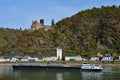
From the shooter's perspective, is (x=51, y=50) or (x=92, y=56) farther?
(x=51, y=50)

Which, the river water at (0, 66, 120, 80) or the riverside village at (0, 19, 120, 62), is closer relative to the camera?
the river water at (0, 66, 120, 80)

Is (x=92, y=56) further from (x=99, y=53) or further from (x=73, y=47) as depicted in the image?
(x=73, y=47)

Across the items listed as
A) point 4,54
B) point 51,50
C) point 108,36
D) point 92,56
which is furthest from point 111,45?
point 4,54

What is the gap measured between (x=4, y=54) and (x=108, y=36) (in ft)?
229

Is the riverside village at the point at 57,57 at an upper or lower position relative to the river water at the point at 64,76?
upper

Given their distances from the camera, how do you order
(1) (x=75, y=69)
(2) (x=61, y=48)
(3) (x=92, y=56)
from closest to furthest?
(1) (x=75, y=69) → (3) (x=92, y=56) → (2) (x=61, y=48)

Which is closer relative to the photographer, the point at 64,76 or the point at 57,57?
the point at 64,76

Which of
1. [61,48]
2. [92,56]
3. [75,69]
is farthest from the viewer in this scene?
[61,48]

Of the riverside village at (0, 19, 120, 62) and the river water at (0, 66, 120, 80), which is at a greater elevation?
the riverside village at (0, 19, 120, 62)

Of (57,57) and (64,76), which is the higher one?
(57,57)

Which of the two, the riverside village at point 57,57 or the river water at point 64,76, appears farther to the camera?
the riverside village at point 57,57

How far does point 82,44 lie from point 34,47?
31.7m

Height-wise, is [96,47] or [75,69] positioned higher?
[96,47]

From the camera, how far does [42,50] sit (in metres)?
192
